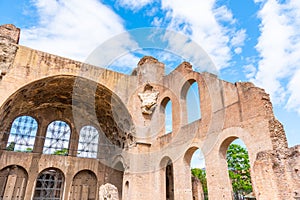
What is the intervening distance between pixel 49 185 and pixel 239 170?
16.5 m

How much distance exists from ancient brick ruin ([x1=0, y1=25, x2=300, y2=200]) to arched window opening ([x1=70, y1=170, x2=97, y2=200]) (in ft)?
0.23

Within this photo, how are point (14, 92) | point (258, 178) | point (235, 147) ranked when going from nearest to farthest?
point (258, 178)
point (14, 92)
point (235, 147)

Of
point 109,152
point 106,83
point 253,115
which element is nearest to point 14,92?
point 106,83

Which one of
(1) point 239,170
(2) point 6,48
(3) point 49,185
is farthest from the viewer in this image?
(1) point 239,170

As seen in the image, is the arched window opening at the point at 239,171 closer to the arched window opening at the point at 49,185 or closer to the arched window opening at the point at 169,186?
the arched window opening at the point at 169,186

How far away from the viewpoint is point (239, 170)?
21.1 meters

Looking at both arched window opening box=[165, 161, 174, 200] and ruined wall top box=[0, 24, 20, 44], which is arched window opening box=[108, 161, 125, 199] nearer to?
arched window opening box=[165, 161, 174, 200]

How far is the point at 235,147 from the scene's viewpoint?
71.8 feet

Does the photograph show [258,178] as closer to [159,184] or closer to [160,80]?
[159,184]

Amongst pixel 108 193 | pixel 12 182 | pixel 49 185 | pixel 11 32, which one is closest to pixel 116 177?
pixel 49 185

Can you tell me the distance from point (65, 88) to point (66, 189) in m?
7.19

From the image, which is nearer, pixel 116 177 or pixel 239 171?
pixel 116 177

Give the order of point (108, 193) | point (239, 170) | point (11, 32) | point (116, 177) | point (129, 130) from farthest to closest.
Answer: point (239, 170) < point (116, 177) < point (129, 130) < point (11, 32) < point (108, 193)

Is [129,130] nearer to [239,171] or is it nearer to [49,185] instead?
[49,185]
